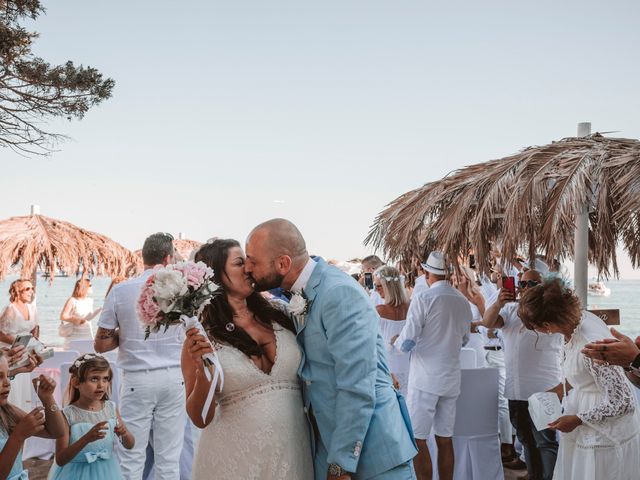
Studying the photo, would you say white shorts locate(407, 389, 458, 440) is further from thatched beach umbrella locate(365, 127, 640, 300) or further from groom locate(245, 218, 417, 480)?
groom locate(245, 218, 417, 480)

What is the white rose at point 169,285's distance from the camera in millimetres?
2829

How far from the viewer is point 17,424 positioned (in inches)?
143

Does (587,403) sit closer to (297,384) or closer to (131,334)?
(297,384)

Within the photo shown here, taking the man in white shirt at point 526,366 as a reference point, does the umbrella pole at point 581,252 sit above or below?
above

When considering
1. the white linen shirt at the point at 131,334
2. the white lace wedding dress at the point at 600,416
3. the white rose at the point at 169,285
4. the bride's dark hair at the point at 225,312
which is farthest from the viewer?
the white linen shirt at the point at 131,334

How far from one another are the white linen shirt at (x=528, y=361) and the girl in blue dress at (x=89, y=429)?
3.47 m

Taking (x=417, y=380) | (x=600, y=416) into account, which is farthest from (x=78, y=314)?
(x=600, y=416)

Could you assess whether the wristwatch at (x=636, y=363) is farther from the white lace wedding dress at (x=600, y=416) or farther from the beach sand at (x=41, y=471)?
the beach sand at (x=41, y=471)

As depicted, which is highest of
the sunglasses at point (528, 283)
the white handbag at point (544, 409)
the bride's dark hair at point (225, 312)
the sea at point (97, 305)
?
the bride's dark hair at point (225, 312)

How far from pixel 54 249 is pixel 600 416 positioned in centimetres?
1021

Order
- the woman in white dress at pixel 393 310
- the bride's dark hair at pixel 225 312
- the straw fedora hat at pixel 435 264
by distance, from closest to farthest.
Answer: the bride's dark hair at pixel 225 312, the straw fedora hat at pixel 435 264, the woman in white dress at pixel 393 310

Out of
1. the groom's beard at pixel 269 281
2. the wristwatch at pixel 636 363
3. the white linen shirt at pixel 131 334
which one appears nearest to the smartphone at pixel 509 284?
the wristwatch at pixel 636 363

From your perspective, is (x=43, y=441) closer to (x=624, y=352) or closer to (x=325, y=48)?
(x=624, y=352)

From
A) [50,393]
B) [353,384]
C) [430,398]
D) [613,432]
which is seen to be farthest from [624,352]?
[50,393]
